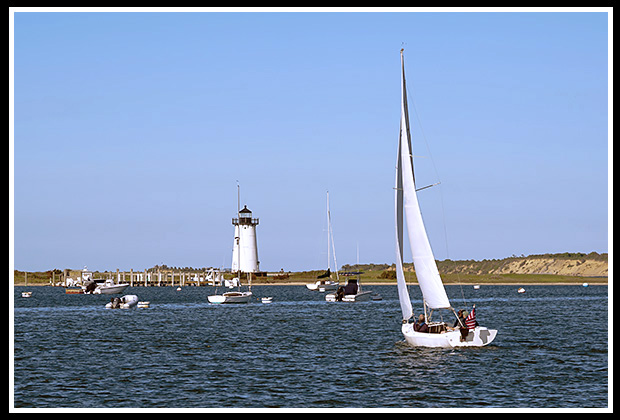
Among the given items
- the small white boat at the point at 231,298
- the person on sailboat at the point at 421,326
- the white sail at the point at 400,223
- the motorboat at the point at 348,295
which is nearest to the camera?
the person on sailboat at the point at 421,326

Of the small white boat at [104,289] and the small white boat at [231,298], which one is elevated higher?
the small white boat at [104,289]

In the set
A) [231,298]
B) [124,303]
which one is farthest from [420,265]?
[231,298]

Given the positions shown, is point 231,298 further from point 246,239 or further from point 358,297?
point 246,239

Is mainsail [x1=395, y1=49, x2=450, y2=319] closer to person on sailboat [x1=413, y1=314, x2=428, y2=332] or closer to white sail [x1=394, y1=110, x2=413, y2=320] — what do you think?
white sail [x1=394, y1=110, x2=413, y2=320]

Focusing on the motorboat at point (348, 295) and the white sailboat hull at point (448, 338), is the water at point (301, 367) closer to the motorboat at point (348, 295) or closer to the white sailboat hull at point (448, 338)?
the white sailboat hull at point (448, 338)

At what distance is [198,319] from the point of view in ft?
285

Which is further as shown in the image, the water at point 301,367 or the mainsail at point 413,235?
the mainsail at point 413,235

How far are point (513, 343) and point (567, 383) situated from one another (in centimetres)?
1762

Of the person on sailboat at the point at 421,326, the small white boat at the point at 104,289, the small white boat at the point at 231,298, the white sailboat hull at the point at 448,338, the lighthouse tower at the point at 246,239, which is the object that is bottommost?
the white sailboat hull at the point at 448,338

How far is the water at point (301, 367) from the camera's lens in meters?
34.8

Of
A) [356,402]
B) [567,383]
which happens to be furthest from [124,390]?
[567,383]

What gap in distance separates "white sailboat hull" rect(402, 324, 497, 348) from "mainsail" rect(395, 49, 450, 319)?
5.18ft

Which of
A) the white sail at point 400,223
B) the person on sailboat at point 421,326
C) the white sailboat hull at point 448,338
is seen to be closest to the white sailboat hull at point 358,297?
the white sailboat hull at point 448,338

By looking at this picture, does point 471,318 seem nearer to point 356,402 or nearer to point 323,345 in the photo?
point 323,345
